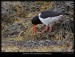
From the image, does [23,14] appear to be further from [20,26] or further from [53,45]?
[53,45]

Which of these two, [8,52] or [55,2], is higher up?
[55,2]

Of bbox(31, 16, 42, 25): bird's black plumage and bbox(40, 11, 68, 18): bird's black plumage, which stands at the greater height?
bbox(40, 11, 68, 18): bird's black plumage

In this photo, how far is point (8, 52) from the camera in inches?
183

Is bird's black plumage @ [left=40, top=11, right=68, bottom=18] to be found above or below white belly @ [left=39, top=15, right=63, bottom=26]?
above

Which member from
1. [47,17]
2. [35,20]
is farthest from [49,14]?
[35,20]

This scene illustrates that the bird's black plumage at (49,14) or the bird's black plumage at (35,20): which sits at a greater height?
the bird's black plumage at (49,14)

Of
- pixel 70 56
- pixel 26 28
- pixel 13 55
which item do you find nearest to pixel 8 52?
pixel 13 55

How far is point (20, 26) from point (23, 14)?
174 mm

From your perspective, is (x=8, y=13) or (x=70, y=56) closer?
(x=70, y=56)

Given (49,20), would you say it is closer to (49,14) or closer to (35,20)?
(49,14)

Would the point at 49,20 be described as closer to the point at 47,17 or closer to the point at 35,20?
the point at 47,17

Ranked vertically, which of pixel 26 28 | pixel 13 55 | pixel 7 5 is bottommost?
pixel 13 55

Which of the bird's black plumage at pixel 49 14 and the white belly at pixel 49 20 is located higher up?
the bird's black plumage at pixel 49 14

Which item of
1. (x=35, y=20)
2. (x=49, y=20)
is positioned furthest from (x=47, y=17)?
(x=35, y=20)
